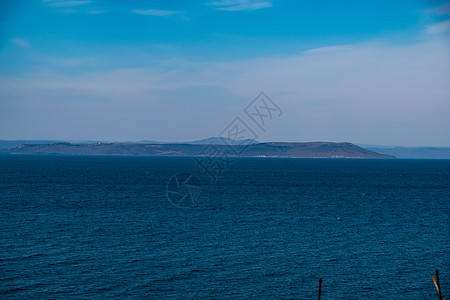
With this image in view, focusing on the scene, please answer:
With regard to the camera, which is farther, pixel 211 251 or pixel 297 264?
pixel 211 251

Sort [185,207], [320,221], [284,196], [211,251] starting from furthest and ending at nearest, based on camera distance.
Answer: [284,196], [185,207], [320,221], [211,251]

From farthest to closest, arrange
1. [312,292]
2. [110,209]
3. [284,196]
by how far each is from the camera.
Answer: [284,196] → [110,209] → [312,292]

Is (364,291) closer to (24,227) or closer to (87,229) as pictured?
(87,229)

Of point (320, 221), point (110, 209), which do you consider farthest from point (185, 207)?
point (320, 221)

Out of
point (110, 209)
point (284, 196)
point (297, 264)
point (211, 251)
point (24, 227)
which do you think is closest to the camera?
point (297, 264)

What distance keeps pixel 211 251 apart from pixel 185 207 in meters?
33.1

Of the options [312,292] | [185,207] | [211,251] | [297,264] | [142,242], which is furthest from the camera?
[185,207]

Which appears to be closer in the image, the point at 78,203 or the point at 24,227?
the point at 24,227

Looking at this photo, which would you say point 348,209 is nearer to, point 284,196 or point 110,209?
point 284,196

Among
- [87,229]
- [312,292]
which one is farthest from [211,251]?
[87,229]

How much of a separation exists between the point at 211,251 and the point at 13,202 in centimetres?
4737

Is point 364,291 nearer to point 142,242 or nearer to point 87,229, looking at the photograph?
point 142,242

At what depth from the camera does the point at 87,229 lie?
5381 cm

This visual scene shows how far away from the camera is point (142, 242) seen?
47.5 m
